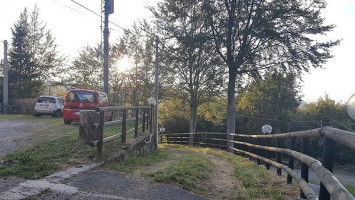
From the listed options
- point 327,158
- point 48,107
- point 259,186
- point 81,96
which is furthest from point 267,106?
point 327,158

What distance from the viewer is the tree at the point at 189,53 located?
19.9 metres

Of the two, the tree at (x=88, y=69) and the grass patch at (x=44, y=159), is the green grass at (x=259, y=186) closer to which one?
the grass patch at (x=44, y=159)

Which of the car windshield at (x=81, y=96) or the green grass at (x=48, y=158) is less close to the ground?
the car windshield at (x=81, y=96)

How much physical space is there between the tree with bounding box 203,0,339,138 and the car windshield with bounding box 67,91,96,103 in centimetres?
776

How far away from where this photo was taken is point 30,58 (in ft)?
114

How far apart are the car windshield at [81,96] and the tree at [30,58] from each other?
2069 cm

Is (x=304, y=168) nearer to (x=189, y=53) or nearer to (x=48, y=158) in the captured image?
(x=48, y=158)

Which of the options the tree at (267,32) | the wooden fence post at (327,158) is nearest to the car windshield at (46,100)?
the tree at (267,32)

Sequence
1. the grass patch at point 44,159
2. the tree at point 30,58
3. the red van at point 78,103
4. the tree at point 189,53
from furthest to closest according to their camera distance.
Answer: the tree at point 30,58
the tree at point 189,53
the red van at point 78,103
the grass patch at point 44,159

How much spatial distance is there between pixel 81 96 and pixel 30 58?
22.2 m

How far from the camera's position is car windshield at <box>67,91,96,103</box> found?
15836mm

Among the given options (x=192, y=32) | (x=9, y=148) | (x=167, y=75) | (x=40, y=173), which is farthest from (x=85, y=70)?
(x=40, y=173)

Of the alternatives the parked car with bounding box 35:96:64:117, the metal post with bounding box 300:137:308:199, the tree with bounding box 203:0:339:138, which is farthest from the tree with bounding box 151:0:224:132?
the metal post with bounding box 300:137:308:199

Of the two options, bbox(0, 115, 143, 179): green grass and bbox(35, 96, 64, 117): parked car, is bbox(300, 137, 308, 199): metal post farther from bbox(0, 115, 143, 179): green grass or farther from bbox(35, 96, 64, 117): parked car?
bbox(35, 96, 64, 117): parked car
